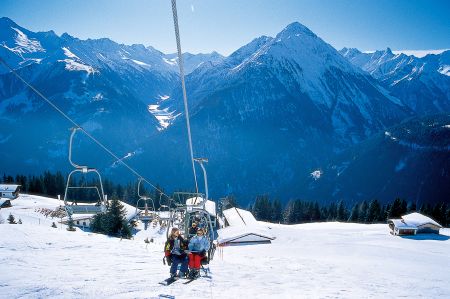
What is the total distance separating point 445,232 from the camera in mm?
63594

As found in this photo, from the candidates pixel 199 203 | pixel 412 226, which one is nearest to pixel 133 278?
pixel 199 203

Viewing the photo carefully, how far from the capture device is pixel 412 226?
2318 inches

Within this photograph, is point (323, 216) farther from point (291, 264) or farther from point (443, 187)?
point (443, 187)

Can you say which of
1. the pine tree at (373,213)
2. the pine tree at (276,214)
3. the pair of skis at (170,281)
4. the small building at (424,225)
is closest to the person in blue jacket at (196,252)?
the pair of skis at (170,281)

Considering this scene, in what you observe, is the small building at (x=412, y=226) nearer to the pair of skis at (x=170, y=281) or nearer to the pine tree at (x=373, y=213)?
the pine tree at (x=373, y=213)

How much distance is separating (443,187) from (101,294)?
209 m

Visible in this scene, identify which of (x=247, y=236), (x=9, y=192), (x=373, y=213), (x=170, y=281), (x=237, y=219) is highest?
(x=9, y=192)

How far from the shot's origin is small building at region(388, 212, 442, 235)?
58344mm

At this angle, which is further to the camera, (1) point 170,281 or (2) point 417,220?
(2) point 417,220

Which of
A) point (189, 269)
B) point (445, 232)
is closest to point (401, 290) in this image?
point (189, 269)

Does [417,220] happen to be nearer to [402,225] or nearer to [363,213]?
[402,225]

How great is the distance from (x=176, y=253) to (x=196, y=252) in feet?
3.44

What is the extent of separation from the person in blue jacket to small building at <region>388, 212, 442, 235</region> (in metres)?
53.9

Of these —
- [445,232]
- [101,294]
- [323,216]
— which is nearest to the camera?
[101,294]
